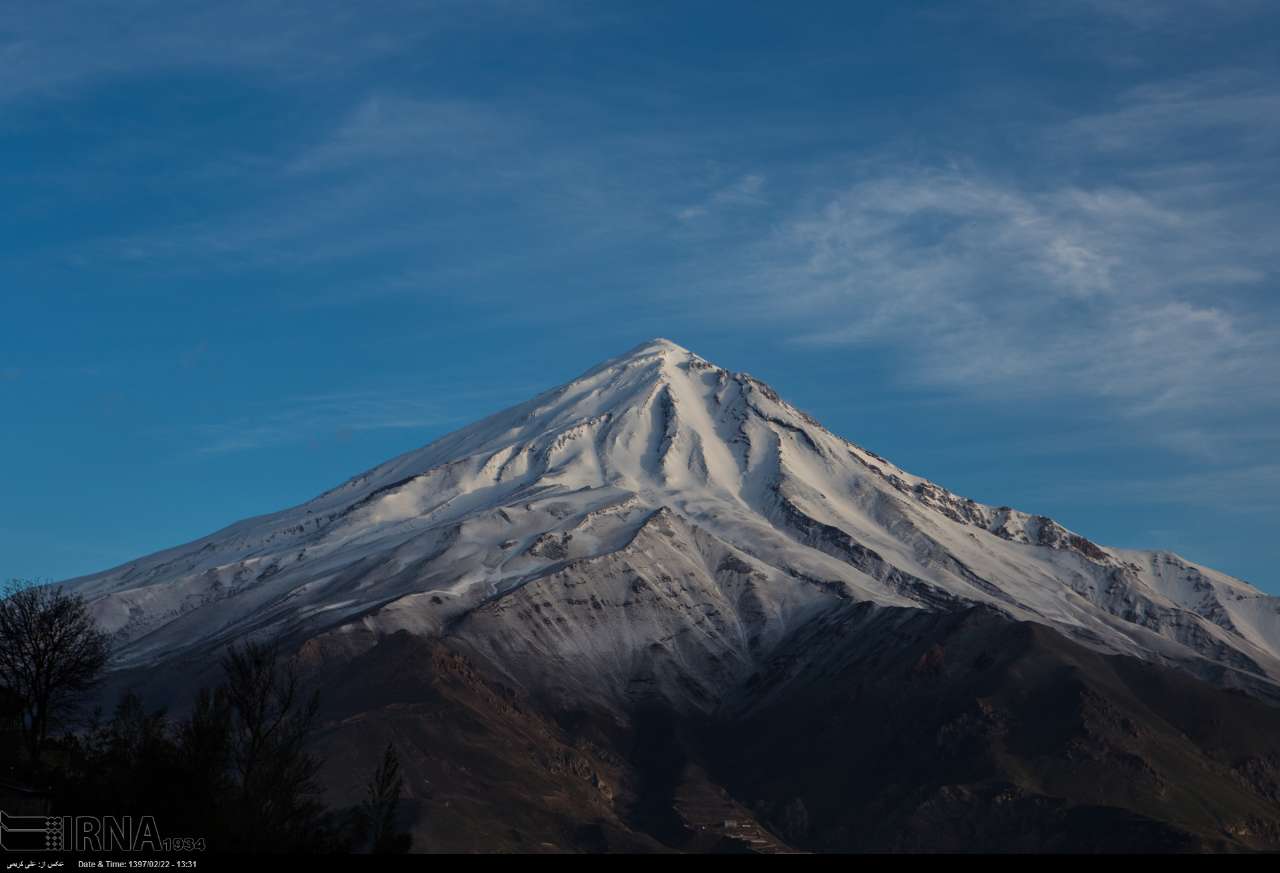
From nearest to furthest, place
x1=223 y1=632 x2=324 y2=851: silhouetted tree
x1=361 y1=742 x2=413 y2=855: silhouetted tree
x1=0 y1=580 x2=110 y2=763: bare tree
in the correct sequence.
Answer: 1. x1=223 y1=632 x2=324 y2=851: silhouetted tree
2. x1=361 y1=742 x2=413 y2=855: silhouetted tree
3. x1=0 y1=580 x2=110 y2=763: bare tree

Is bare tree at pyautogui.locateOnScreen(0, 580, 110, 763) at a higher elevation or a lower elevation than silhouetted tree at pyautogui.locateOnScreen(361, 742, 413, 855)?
higher

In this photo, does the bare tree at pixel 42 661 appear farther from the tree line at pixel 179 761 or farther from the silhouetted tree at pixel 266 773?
the silhouetted tree at pixel 266 773

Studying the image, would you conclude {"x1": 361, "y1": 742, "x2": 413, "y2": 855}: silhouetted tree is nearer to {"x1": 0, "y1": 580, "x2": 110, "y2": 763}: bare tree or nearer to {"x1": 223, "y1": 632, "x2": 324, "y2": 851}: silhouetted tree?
{"x1": 223, "y1": 632, "x2": 324, "y2": 851}: silhouetted tree

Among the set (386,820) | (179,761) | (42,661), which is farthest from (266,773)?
(42,661)

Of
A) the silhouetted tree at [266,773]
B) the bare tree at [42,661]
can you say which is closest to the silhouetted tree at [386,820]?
the silhouetted tree at [266,773]

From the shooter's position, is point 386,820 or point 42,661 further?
point 42,661

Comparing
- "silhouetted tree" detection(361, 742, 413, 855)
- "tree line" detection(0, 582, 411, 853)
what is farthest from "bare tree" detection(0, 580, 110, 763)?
"silhouetted tree" detection(361, 742, 413, 855)

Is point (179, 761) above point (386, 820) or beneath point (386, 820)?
above

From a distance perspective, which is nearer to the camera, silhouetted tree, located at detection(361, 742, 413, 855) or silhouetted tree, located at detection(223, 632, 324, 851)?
silhouetted tree, located at detection(223, 632, 324, 851)

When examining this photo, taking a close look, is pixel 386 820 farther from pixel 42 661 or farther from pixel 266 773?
pixel 42 661
